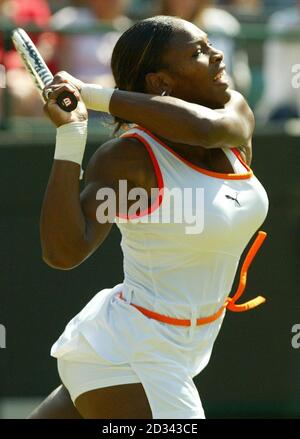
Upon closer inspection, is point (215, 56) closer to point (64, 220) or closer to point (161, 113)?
point (161, 113)

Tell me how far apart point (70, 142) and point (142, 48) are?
476 mm

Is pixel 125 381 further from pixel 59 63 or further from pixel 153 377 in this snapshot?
pixel 59 63

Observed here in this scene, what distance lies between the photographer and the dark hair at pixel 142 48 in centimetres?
351

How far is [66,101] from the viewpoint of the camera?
3.29 meters

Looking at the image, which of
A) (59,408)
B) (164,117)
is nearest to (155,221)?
(164,117)

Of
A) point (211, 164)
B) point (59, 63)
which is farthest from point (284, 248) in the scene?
point (211, 164)

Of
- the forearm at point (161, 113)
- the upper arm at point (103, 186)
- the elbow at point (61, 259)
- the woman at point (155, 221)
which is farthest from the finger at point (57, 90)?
the elbow at point (61, 259)

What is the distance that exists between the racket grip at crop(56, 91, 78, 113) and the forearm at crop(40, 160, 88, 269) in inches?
6.5

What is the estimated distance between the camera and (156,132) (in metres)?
3.42

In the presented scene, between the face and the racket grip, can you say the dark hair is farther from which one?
the racket grip

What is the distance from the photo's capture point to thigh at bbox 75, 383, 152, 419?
3424 millimetres

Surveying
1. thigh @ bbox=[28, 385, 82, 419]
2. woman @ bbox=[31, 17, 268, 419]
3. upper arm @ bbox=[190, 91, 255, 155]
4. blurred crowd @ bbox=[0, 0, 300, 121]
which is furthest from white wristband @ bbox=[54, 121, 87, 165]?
blurred crowd @ bbox=[0, 0, 300, 121]

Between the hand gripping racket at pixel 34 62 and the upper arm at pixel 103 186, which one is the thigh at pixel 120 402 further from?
the hand gripping racket at pixel 34 62

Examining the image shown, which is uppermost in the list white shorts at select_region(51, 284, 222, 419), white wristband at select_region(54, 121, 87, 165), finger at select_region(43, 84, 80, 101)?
finger at select_region(43, 84, 80, 101)
